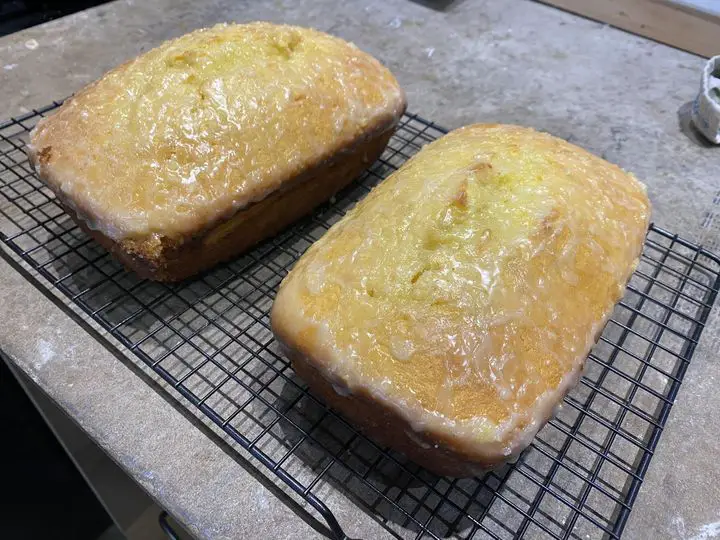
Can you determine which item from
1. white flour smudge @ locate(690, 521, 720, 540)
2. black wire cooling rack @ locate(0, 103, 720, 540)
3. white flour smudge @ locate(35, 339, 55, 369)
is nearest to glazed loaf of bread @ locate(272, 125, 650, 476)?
black wire cooling rack @ locate(0, 103, 720, 540)

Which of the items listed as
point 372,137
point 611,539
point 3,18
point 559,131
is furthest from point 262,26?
point 3,18

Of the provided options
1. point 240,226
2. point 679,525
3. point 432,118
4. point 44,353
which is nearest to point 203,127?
point 240,226

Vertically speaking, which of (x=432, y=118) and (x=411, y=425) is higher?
(x=411, y=425)

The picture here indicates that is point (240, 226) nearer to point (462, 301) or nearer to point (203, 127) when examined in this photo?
point (203, 127)

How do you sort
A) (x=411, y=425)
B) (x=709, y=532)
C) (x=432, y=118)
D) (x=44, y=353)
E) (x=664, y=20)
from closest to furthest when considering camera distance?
(x=411, y=425) → (x=709, y=532) → (x=44, y=353) → (x=432, y=118) → (x=664, y=20)

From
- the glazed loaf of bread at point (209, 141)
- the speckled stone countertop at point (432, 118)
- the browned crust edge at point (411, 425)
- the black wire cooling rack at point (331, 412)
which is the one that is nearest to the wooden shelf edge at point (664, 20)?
the speckled stone countertop at point (432, 118)

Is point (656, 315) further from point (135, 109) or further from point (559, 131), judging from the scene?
Result: point (135, 109)

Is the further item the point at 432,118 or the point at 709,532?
the point at 432,118
